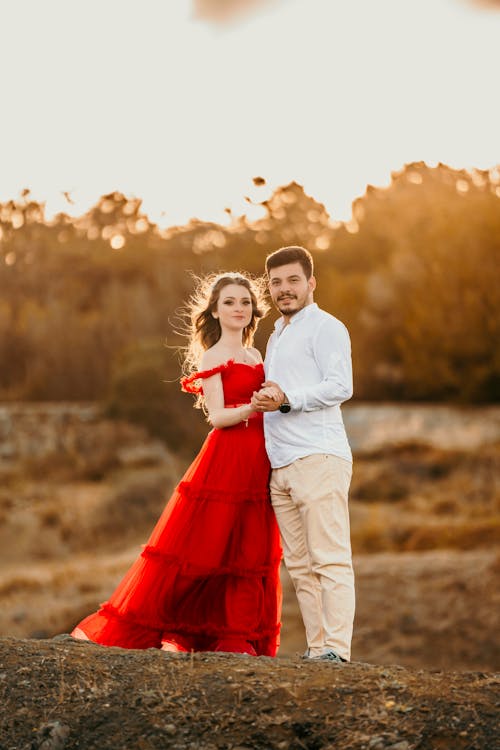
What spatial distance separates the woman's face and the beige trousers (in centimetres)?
77

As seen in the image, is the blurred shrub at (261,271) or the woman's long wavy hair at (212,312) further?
the blurred shrub at (261,271)

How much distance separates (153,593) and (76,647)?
0.74 metres

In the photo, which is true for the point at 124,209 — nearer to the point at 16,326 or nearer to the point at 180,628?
the point at 16,326

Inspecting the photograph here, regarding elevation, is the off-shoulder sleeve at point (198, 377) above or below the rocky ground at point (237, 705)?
above

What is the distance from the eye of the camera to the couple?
5117 millimetres

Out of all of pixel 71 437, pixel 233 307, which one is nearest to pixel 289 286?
pixel 233 307

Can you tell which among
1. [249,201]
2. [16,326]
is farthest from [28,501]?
[249,201]

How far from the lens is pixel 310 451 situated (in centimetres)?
513

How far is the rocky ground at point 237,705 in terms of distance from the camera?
3969 millimetres

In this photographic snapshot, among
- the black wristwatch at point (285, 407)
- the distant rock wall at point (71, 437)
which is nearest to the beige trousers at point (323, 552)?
the black wristwatch at point (285, 407)

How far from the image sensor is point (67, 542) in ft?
67.6

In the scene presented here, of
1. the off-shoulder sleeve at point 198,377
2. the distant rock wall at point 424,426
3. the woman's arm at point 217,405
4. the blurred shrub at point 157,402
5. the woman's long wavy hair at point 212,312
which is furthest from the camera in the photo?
the blurred shrub at point 157,402

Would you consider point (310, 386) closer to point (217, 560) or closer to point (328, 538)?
point (328, 538)

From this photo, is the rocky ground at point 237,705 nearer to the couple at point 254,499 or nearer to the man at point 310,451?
the man at point 310,451
